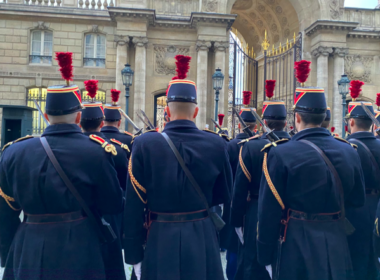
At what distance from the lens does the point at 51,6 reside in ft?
63.0

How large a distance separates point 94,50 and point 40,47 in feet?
10.2

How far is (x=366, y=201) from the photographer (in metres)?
4.39

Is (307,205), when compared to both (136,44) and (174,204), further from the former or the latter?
(136,44)

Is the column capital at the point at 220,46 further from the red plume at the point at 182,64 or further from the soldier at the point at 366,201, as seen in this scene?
the red plume at the point at 182,64

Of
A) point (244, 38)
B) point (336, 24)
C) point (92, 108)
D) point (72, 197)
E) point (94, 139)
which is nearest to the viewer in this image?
point (72, 197)

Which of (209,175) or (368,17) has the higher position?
(368,17)

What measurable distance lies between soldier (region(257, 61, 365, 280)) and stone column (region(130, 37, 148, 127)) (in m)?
15.8

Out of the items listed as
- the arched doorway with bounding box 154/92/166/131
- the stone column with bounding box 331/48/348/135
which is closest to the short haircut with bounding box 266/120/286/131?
the arched doorway with bounding box 154/92/166/131

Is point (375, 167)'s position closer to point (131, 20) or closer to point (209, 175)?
point (209, 175)

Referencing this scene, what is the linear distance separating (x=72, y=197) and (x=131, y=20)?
1706cm

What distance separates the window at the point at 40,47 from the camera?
19.5m

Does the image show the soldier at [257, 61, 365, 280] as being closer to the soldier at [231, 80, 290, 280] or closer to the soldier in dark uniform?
the soldier at [231, 80, 290, 280]

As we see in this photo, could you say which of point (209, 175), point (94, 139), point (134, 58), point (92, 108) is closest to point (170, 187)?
point (209, 175)

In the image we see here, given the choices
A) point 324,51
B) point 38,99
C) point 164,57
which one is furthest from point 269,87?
point 38,99
